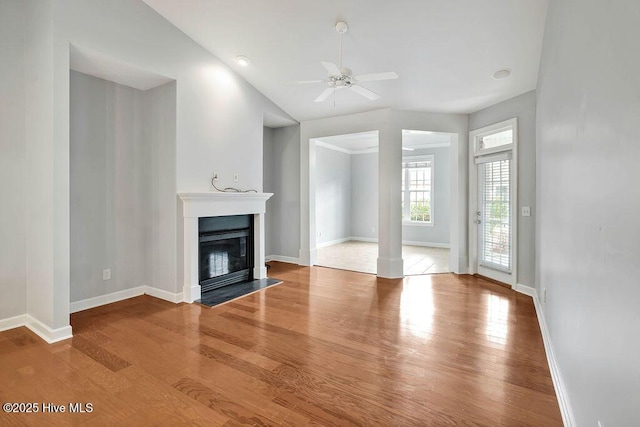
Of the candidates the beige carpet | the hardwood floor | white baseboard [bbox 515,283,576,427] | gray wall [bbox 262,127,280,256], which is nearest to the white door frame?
the beige carpet

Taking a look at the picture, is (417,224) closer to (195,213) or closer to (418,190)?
(418,190)

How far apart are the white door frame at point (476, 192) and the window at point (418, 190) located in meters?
3.30

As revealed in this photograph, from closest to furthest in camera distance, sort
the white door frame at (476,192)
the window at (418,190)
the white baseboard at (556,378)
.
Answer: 1. the white baseboard at (556,378)
2. the white door frame at (476,192)
3. the window at (418,190)

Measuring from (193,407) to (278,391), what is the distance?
0.53m

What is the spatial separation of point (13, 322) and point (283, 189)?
4271 mm

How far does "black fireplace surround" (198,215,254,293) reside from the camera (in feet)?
13.7

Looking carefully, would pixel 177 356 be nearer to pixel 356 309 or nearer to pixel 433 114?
pixel 356 309

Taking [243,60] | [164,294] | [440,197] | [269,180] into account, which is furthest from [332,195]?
[164,294]

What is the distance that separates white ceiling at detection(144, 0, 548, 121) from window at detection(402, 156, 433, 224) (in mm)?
3845

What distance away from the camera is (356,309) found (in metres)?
3.58

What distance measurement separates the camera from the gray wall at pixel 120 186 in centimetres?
348

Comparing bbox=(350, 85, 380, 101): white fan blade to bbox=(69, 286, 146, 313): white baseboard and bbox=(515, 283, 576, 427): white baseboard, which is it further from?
bbox=(69, 286, 146, 313): white baseboard

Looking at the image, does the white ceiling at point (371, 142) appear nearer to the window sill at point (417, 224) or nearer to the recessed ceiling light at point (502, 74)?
the window sill at point (417, 224)

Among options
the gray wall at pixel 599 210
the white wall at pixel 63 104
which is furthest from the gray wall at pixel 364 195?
the gray wall at pixel 599 210
